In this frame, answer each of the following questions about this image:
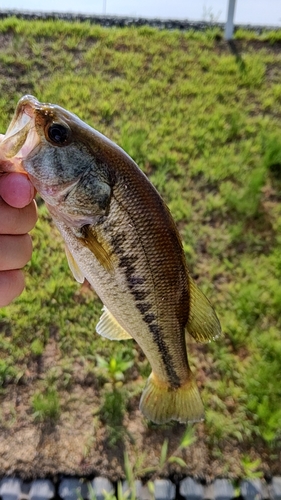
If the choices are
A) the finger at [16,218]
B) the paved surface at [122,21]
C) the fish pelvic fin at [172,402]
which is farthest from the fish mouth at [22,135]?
the paved surface at [122,21]

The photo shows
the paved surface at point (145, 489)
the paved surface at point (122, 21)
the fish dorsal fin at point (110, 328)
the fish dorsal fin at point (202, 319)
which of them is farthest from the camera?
the paved surface at point (122, 21)

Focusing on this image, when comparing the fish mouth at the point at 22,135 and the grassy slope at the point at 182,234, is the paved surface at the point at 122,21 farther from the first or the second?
the fish mouth at the point at 22,135

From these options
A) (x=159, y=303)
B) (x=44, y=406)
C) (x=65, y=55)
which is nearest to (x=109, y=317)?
(x=159, y=303)

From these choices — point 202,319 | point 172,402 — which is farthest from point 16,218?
point 172,402

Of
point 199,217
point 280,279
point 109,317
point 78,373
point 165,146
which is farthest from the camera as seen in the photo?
point 165,146

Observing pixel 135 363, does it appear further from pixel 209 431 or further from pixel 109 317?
pixel 109 317
